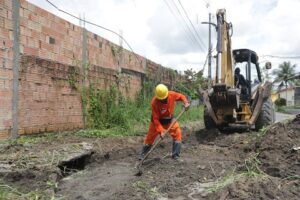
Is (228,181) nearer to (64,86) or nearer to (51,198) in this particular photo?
(51,198)

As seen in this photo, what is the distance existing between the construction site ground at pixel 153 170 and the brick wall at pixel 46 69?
65cm

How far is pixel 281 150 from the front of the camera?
308 inches

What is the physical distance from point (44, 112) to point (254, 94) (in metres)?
5.82

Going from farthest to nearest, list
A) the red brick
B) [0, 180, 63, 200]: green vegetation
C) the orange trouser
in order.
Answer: the red brick → the orange trouser → [0, 180, 63, 200]: green vegetation

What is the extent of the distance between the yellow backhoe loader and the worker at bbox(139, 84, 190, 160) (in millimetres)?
2814

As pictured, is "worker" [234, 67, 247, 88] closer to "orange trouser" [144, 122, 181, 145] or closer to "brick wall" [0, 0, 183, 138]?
"brick wall" [0, 0, 183, 138]

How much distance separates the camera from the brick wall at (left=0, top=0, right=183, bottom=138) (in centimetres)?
864

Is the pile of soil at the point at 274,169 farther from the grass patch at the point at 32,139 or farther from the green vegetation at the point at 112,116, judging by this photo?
the grass patch at the point at 32,139

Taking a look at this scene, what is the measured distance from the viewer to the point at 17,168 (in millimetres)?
6582

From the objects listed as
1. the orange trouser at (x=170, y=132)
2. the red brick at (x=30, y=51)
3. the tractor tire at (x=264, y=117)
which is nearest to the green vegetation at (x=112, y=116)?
the red brick at (x=30, y=51)

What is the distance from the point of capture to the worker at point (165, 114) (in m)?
7.82

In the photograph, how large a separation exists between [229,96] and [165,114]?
3.19 metres

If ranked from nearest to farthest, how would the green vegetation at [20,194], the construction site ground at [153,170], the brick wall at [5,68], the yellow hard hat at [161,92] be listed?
the green vegetation at [20,194] → the construction site ground at [153,170] → the yellow hard hat at [161,92] → the brick wall at [5,68]

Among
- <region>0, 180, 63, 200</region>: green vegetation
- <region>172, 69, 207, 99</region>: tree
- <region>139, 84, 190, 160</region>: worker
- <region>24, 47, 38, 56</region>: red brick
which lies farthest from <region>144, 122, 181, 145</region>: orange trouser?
<region>172, 69, 207, 99</region>: tree
